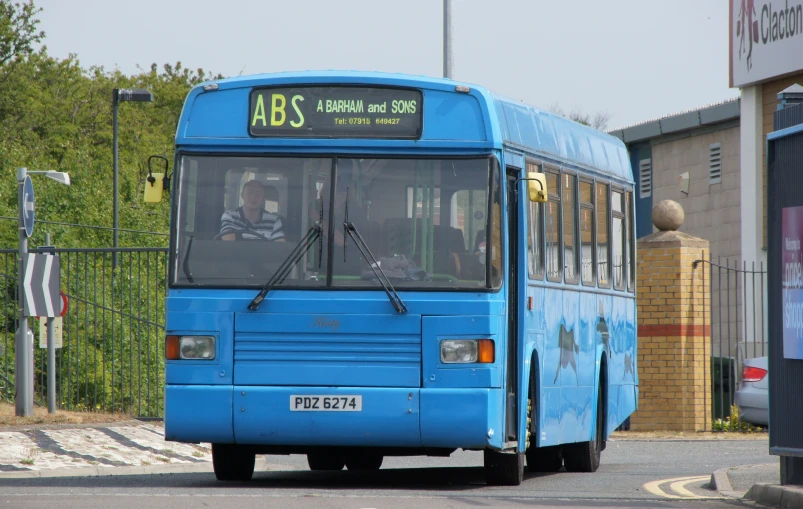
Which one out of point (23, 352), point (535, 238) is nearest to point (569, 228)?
point (535, 238)

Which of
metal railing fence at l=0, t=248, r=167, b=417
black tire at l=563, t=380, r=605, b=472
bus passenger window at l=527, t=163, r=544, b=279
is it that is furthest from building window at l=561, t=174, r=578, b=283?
metal railing fence at l=0, t=248, r=167, b=417

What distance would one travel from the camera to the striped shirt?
11445 mm

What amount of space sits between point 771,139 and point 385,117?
2759mm

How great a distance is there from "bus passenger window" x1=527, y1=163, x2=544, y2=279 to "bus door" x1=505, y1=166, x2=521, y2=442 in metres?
0.22

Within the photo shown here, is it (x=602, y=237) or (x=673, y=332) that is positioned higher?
(x=602, y=237)

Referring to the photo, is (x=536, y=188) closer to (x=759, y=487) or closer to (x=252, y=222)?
(x=252, y=222)

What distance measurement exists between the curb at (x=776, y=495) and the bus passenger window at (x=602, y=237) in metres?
3.72

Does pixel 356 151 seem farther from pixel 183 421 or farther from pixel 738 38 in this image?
pixel 738 38

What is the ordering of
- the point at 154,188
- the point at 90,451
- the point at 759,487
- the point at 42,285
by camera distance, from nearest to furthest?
the point at 759,487, the point at 154,188, the point at 90,451, the point at 42,285

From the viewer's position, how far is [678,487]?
42.6 feet

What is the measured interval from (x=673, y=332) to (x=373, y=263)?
35.6ft

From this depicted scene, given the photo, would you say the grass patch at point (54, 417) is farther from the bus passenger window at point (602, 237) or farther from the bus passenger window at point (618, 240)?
the bus passenger window at point (602, 237)

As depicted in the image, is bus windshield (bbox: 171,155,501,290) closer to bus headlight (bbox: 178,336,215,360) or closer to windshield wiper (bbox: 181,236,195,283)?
windshield wiper (bbox: 181,236,195,283)

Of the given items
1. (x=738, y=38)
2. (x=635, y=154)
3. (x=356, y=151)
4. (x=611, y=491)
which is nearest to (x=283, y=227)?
(x=356, y=151)
